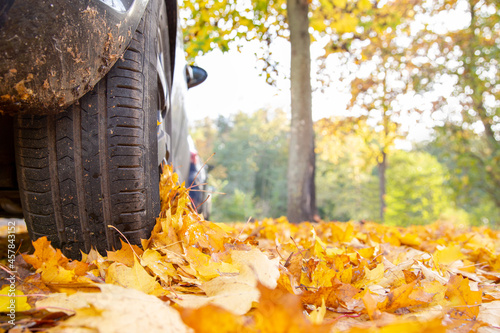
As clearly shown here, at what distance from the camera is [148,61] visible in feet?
3.94

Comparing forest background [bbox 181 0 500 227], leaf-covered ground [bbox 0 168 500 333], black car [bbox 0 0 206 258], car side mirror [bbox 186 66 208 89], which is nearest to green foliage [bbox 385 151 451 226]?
forest background [bbox 181 0 500 227]

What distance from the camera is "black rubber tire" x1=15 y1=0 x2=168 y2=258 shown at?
1.08 m

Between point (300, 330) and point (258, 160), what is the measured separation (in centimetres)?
4368

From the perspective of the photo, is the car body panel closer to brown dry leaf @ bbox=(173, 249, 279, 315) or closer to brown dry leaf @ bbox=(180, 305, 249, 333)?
brown dry leaf @ bbox=(173, 249, 279, 315)

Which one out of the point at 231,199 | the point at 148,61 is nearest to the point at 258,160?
the point at 231,199

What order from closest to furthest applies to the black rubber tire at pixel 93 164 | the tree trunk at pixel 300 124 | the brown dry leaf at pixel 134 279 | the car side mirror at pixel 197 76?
the brown dry leaf at pixel 134 279, the black rubber tire at pixel 93 164, the car side mirror at pixel 197 76, the tree trunk at pixel 300 124

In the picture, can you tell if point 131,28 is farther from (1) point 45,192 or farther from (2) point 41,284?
(2) point 41,284

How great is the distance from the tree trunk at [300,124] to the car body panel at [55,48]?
4265mm

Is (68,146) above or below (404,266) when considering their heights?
above

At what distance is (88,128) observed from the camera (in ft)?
3.57

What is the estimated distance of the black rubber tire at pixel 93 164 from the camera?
108 centimetres

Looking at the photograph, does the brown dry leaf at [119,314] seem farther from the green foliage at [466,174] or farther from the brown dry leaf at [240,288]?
the green foliage at [466,174]

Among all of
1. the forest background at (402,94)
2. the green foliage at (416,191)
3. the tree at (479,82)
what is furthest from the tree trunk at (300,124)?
the green foliage at (416,191)

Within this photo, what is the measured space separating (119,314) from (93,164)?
0.66m
